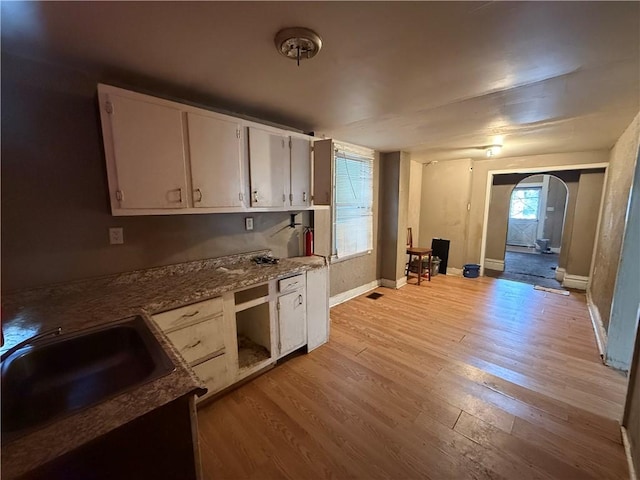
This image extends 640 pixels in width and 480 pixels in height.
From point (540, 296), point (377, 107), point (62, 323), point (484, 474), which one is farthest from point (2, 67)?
point (540, 296)

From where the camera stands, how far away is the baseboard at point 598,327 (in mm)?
2662

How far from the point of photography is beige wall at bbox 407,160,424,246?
5.45 m

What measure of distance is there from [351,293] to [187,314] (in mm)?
2758

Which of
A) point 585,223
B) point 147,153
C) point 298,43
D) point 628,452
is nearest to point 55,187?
point 147,153

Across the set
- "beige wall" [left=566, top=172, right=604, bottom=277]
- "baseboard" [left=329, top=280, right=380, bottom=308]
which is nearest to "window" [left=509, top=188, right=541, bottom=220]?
"beige wall" [left=566, top=172, right=604, bottom=277]

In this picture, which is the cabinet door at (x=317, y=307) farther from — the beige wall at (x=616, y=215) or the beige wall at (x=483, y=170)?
the beige wall at (x=483, y=170)

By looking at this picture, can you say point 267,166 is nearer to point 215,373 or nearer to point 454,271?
point 215,373

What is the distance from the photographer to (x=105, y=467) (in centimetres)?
74

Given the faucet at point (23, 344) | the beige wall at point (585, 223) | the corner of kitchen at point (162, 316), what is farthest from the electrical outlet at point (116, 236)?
the beige wall at point (585, 223)

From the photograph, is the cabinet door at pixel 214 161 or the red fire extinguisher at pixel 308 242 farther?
the red fire extinguisher at pixel 308 242

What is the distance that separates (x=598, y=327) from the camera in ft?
9.85

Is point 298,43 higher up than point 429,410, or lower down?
higher up

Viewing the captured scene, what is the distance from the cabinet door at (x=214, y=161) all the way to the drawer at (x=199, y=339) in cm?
88

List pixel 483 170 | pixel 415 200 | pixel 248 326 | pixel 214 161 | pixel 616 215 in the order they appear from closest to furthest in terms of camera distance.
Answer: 1. pixel 214 161
2. pixel 248 326
3. pixel 616 215
4. pixel 483 170
5. pixel 415 200
